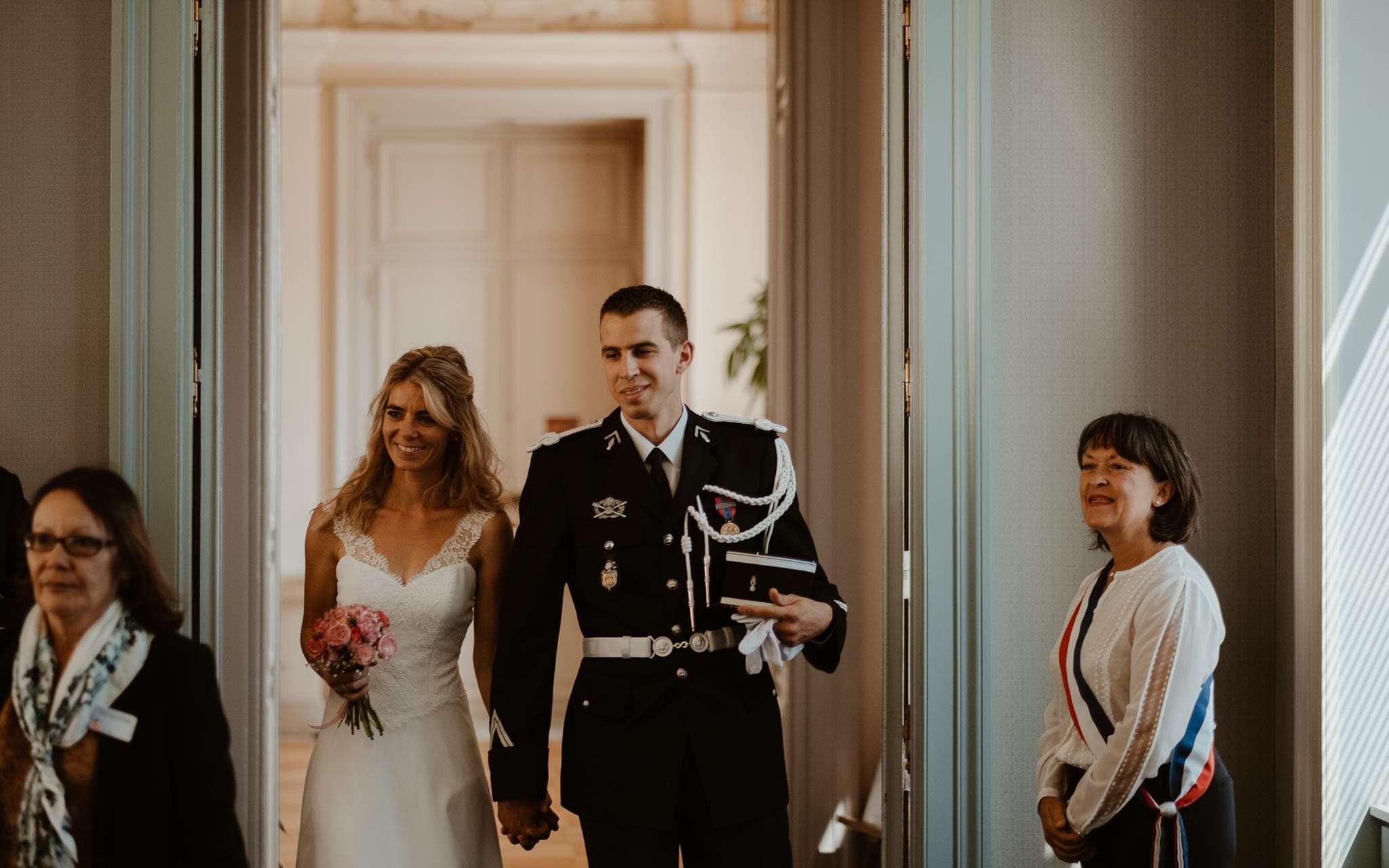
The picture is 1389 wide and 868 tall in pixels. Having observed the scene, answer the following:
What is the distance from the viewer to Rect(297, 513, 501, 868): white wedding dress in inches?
100.0

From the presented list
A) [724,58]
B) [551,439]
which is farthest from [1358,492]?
[724,58]

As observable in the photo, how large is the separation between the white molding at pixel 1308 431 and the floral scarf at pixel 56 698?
7.87ft

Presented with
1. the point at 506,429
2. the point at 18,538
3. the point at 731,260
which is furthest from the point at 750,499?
the point at 506,429

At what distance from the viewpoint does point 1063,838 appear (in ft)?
7.24

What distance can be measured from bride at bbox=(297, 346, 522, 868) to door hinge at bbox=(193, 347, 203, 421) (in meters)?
0.36

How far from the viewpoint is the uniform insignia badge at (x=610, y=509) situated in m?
2.46

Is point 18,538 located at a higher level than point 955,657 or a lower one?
higher

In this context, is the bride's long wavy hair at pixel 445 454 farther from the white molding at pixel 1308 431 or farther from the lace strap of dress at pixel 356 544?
the white molding at pixel 1308 431

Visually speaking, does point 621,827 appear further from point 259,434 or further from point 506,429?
point 506,429

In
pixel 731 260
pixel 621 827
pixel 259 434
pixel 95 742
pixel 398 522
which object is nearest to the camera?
pixel 95 742

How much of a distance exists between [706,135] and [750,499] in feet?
13.2

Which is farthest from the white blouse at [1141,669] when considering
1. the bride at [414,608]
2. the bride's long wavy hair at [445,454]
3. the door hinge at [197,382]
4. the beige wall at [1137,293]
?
the door hinge at [197,382]

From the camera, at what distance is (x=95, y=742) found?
188cm

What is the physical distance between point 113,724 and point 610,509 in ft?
3.23
